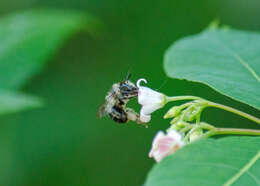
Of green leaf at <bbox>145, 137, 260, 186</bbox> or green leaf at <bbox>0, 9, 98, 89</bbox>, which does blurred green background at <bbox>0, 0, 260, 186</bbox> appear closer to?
green leaf at <bbox>0, 9, 98, 89</bbox>

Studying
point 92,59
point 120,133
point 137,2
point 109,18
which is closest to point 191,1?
point 137,2

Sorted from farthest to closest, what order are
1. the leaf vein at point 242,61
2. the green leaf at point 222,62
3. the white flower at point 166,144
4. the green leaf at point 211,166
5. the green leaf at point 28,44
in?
Answer: the green leaf at point 28,44 < the leaf vein at point 242,61 < the green leaf at point 222,62 < the white flower at point 166,144 < the green leaf at point 211,166

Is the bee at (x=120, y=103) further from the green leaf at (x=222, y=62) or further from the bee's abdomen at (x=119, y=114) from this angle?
the green leaf at (x=222, y=62)

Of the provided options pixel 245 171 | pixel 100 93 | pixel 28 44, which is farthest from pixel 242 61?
pixel 100 93

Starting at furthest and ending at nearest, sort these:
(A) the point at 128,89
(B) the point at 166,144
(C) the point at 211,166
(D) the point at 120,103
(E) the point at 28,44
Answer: (E) the point at 28,44, (D) the point at 120,103, (A) the point at 128,89, (B) the point at 166,144, (C) the point at 211,166

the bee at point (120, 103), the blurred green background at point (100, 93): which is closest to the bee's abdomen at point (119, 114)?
the bee at point (120, 103)

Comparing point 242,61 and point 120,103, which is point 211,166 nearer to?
point 120,103

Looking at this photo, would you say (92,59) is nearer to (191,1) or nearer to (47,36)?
(191,1)
